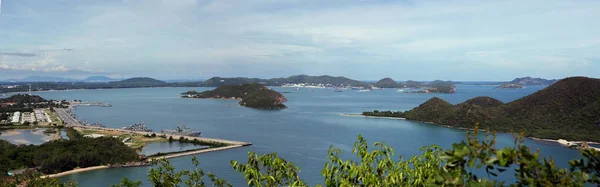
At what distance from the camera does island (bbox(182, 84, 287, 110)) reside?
57.3 m

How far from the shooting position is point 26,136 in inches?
1173

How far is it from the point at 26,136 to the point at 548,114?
41.3 m

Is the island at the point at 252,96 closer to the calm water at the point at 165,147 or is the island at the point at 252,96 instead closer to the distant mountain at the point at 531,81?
the calm water at the point at 165,147

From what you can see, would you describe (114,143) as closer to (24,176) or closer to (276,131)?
(24,176)

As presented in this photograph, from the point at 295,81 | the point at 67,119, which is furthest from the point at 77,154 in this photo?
the point at 295,81

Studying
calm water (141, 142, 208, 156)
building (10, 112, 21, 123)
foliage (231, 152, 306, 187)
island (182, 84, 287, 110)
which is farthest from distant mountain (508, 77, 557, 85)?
foliage (231, 152, 306, 187)

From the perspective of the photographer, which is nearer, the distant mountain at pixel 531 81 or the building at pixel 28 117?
the building at pixel 28 117

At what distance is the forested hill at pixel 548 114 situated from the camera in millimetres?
30672

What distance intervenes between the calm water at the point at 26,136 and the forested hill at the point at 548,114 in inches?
1229

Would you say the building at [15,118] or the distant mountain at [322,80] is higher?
the distant mountain at [322,80]

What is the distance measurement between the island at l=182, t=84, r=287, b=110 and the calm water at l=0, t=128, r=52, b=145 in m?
28.7

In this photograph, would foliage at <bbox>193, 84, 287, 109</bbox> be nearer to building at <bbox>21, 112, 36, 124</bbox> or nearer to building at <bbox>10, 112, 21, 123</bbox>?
building at <bbox>21, 112, 36, 124</bbox>

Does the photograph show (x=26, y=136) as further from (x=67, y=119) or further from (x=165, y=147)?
(x=165, y=147)

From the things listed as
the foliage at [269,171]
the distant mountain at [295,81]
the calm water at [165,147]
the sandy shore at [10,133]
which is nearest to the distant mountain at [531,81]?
the distant mountain at [295,81]
